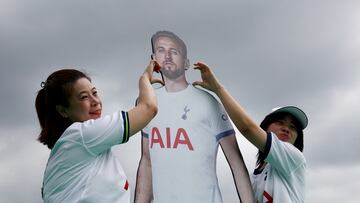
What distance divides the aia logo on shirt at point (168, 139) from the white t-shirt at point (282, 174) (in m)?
0.63

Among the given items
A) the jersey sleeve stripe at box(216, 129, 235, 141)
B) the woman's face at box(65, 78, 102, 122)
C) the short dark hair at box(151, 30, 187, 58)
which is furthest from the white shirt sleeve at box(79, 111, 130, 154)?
the short dark hair at box(151, 30, 187, 58)

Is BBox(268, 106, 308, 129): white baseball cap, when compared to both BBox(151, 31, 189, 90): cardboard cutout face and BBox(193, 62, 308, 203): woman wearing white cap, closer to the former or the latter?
BBox(193, 62, 308, 203): woman wearing white cap

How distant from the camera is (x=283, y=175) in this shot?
157 inches

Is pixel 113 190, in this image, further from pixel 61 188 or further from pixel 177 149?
pixel 177 149

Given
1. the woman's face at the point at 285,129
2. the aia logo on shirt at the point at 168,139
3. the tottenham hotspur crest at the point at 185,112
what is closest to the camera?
the aia logo on shirt at the point at 168,139

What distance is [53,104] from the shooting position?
3.00 metres

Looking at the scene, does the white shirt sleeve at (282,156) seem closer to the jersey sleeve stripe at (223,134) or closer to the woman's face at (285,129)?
the woman's face at (285,129)

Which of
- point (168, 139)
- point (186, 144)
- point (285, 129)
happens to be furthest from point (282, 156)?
point (168, 139)

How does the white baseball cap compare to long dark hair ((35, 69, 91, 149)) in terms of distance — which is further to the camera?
the white baseball cap

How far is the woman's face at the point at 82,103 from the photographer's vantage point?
300cm

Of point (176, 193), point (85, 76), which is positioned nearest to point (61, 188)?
point (85, 76)

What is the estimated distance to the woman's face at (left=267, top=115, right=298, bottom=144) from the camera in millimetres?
4273

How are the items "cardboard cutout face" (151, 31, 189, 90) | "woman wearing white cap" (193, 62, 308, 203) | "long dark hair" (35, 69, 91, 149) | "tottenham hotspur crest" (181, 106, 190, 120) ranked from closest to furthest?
"long dark hair" (35, 69, 91, 149) < "woman wearing white cap" (193, 62, 308, 203) < "tottenham hotspur crest" (181, 106, 190, 120) < "cardboard cutout face" (151, 31, 189, 90)

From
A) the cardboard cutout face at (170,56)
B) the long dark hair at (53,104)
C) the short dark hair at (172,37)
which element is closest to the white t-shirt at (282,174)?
the cardboard cutout face at (170,56)
